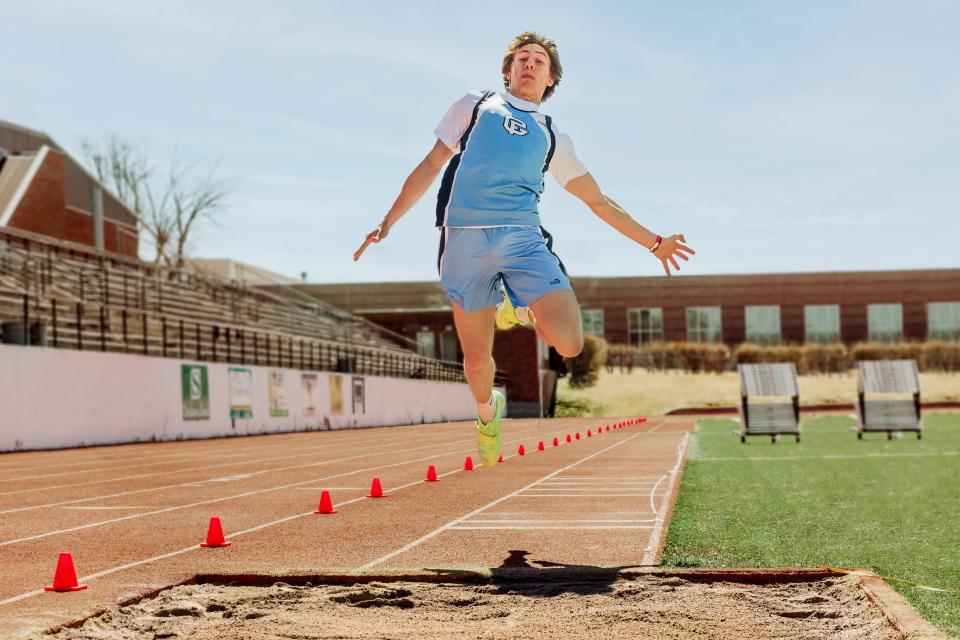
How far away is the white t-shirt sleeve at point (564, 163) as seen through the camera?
625cm

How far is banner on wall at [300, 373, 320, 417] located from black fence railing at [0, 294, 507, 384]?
818 millimetres

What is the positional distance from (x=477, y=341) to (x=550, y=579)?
1423 millimetres

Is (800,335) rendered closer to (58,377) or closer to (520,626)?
(58,377)

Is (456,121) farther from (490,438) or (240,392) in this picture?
(240,392)

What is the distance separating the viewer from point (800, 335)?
78.2 m

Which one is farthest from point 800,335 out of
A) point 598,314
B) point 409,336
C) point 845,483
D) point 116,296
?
point 845,483

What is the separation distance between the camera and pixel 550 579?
5637mm

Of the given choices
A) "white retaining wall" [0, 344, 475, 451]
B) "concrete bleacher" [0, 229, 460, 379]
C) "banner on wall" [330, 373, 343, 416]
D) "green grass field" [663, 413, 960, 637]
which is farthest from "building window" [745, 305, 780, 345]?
"green grass field" [663, 413, 960, 637]

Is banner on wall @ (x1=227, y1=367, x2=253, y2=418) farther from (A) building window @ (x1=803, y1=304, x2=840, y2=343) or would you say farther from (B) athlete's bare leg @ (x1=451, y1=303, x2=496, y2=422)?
(A) building window @ (x1=803, y1=304, x2=840, y2=343)

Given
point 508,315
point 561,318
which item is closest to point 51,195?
point 508,315

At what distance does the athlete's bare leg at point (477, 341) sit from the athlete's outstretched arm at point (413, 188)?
0.60 m

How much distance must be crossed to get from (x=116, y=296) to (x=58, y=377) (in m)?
10.8

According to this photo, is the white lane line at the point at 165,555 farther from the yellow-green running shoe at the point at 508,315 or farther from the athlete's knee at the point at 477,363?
the yellow-green running shoe at the point at 508,315

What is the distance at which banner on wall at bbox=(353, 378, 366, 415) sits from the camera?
131 feet
